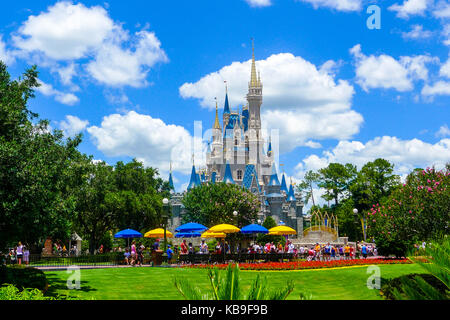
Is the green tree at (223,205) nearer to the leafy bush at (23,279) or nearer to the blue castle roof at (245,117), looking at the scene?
the leafy bush at (23,279)

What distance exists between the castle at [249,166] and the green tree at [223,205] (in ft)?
73.9

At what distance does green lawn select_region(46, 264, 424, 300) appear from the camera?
1541 centimetres

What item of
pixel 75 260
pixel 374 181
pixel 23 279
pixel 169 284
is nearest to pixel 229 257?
pixel 169 284

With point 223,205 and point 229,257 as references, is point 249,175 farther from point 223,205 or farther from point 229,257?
point 229,257

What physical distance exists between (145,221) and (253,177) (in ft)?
139

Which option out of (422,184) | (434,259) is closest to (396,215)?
(422,184)

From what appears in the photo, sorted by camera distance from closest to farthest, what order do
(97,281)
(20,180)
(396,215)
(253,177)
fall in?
(20,180) < (97,281) < (396,215) < (253,177)

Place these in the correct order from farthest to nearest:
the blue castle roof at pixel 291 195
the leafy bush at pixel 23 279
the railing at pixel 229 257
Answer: the blue castle roof at pixel 291 195, the railing at pixel 229 257, the leafy bush at pixel 23 279

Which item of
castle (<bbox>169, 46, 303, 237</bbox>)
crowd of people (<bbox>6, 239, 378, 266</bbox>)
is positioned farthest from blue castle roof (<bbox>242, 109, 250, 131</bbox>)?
crowd of people (<bbox>6, 239, 378, 266</bbox>)

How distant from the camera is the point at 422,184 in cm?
2252

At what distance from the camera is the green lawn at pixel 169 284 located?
1541 cm

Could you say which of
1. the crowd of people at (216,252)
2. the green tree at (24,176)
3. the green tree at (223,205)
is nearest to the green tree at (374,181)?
the green tree at (223,205)
